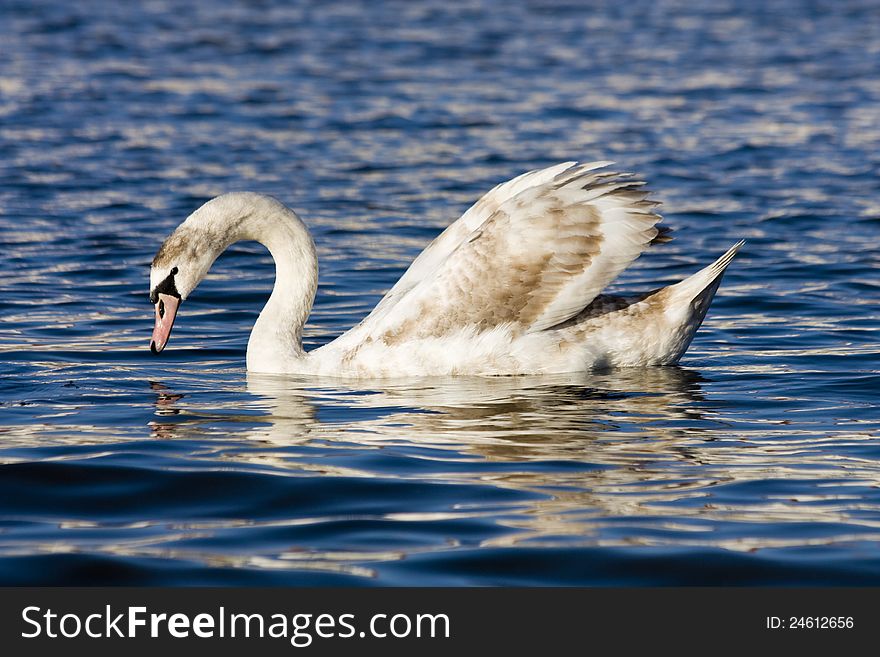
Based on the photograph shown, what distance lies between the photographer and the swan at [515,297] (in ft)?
31.2

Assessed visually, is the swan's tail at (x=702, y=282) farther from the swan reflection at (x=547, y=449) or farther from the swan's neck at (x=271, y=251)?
the swan's neck at (x=271, y=251)

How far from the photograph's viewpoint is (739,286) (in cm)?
1277

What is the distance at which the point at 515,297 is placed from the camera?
31.3 feet

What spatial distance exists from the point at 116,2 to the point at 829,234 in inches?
841

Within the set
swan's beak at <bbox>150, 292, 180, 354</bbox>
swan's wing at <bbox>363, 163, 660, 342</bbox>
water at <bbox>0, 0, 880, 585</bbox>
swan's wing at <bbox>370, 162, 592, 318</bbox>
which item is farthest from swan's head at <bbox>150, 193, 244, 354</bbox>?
swan's wing at <bbox>363, 163, 660, 342</bbox>

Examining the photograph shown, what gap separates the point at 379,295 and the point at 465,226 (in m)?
2.62

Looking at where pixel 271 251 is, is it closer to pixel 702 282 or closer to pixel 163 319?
pixel 163 319

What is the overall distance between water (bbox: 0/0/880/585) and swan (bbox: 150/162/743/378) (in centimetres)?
19

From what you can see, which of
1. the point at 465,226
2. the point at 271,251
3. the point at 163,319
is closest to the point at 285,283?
the point at 271,251

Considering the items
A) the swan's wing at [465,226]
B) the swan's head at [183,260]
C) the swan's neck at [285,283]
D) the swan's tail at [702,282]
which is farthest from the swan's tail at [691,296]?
the swan's head at [183,260]

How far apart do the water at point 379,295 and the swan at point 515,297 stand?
0.19m

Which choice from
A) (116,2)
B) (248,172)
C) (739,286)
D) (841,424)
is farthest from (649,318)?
(116,2)

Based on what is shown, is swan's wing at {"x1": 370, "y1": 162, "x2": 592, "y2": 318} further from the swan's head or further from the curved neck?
the swan's head

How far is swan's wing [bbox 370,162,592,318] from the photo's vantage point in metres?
9.63
